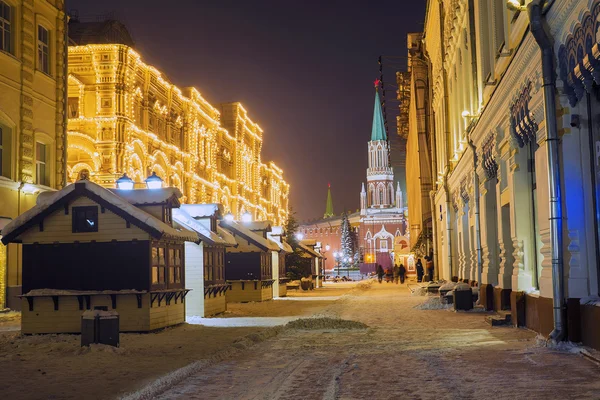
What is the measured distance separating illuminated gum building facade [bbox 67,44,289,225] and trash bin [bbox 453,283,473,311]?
77.8 ft

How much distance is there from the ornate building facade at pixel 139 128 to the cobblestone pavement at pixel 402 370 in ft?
93.0

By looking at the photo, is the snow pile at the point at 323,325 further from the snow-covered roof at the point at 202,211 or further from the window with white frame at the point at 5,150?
the window with white frame at the point at 5,150

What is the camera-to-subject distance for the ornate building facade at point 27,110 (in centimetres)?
2861

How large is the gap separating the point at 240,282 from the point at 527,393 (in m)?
24.8

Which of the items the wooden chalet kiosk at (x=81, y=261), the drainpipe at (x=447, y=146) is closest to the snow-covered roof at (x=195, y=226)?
the wooden chalet kiosk at (x=81, y=261)

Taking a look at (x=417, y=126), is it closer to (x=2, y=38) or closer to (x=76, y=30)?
(x=76, y=30)

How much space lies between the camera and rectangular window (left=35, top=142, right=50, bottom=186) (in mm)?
31875

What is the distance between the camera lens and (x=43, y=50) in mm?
32438

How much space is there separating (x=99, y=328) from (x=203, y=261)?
976 cm

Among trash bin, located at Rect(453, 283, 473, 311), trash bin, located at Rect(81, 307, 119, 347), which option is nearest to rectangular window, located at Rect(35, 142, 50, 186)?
trash bin, located at Rect(453, 283, 473, 311)

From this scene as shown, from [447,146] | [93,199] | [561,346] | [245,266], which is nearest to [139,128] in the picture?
[245,266]

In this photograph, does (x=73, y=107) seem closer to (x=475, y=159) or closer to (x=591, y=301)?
(x=475, y=159)

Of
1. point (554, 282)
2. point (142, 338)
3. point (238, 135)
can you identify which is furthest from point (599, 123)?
point (238, 135)

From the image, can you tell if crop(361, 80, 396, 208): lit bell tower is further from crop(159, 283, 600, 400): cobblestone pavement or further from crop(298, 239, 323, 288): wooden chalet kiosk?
crop(159, 283, 600, 400): cobblestone pavement
